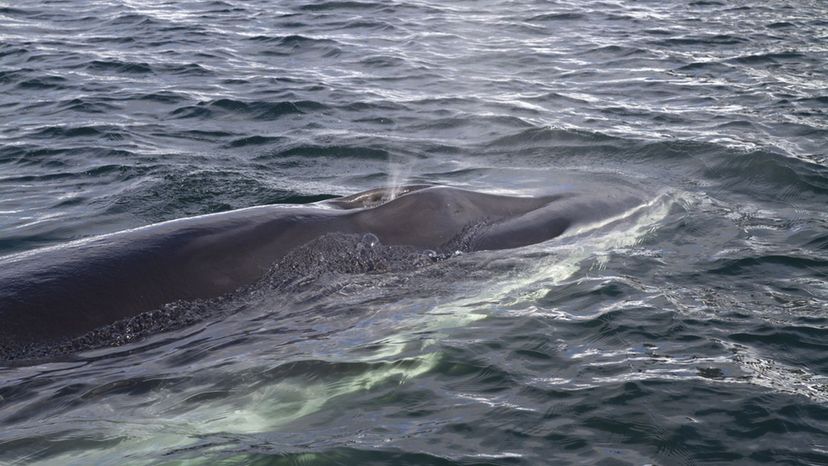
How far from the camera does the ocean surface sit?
6574mm

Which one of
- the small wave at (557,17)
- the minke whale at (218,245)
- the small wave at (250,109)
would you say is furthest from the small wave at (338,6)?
the minke whale at (218,245)

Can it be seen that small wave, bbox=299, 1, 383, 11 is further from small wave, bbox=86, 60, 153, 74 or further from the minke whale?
the minke whale

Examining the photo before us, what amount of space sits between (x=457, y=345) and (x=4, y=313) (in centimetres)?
307

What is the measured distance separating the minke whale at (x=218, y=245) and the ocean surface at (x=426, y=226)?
21 centimetres

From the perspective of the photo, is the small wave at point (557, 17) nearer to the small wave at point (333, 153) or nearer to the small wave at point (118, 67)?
the small wave at point (118, 67)

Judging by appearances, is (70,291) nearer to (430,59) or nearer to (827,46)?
(430,59)

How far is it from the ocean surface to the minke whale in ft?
0.69

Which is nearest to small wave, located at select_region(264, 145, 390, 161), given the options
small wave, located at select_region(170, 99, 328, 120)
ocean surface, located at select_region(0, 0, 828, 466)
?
ocean surface, located at select_region(0, 0, 828, 466)

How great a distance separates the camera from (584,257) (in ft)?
30.3

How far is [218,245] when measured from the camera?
7641 millimetres

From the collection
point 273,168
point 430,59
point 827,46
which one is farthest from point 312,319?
point 827,46

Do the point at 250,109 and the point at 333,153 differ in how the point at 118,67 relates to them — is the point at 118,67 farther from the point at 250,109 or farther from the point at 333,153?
the point at 333,153

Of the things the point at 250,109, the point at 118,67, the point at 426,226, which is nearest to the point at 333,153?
the point at 250,109

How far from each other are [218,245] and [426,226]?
6.06 ft
